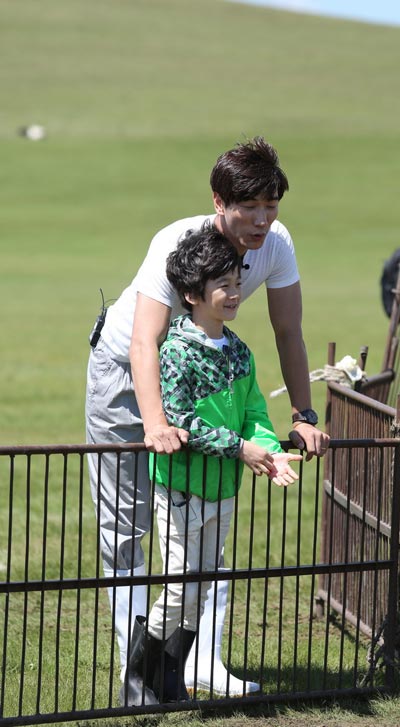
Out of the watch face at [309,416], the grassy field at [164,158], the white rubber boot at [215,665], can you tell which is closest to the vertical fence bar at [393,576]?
the grassy field at [164,158]

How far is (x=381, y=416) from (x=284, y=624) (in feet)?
4.83

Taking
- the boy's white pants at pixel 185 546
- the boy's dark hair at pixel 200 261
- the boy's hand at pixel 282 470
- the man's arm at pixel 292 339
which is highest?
the boy's dark hair at pixel 200 261

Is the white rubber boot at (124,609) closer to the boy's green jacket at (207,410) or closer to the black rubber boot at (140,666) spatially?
the black rubber boot at (140,666)

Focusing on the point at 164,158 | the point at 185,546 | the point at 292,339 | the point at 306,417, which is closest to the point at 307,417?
the point at 306,417

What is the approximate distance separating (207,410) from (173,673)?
1.04 meters

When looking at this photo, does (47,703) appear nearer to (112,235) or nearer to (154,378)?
(154,378)

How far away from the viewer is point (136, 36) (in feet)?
253

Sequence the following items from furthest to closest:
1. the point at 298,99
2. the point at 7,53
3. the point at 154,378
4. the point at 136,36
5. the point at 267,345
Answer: the point at 136,36
the point at 7,53
the point at 298,99
the point at 267,345
the point at 154,378

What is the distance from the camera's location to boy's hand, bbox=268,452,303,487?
3.93 metres

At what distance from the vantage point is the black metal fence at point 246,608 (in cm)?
409

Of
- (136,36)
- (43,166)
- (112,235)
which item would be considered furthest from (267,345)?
(136,36)

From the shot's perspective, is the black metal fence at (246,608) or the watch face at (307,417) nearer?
the black metal fence at (246,608)

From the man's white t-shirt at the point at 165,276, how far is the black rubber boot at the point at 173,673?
1097 mm

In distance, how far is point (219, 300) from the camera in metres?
4.04
